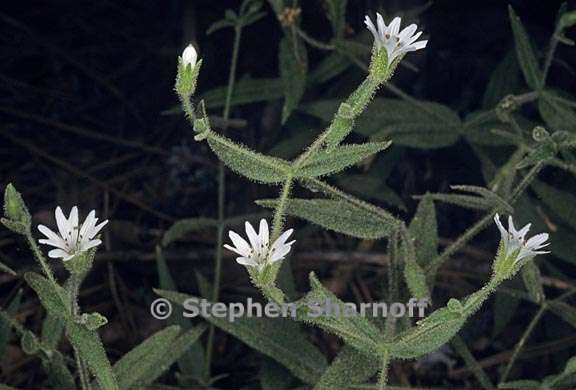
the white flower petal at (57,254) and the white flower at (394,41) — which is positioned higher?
the white flower at (394,41)

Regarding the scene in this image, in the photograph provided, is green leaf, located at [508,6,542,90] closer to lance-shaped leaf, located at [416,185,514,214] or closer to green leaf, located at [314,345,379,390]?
lance-shaped leaf, located at [416,185,514,214]

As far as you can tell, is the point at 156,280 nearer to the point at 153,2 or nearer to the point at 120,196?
the point at 120,196

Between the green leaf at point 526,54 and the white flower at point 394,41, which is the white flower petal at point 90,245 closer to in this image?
the white flower at point 394,41

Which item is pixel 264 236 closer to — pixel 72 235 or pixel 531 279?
pixel 72 235

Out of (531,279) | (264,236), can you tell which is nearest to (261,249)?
(264,236)

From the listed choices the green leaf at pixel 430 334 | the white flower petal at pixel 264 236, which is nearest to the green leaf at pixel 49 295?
the white flower petal at pixel 264 236
